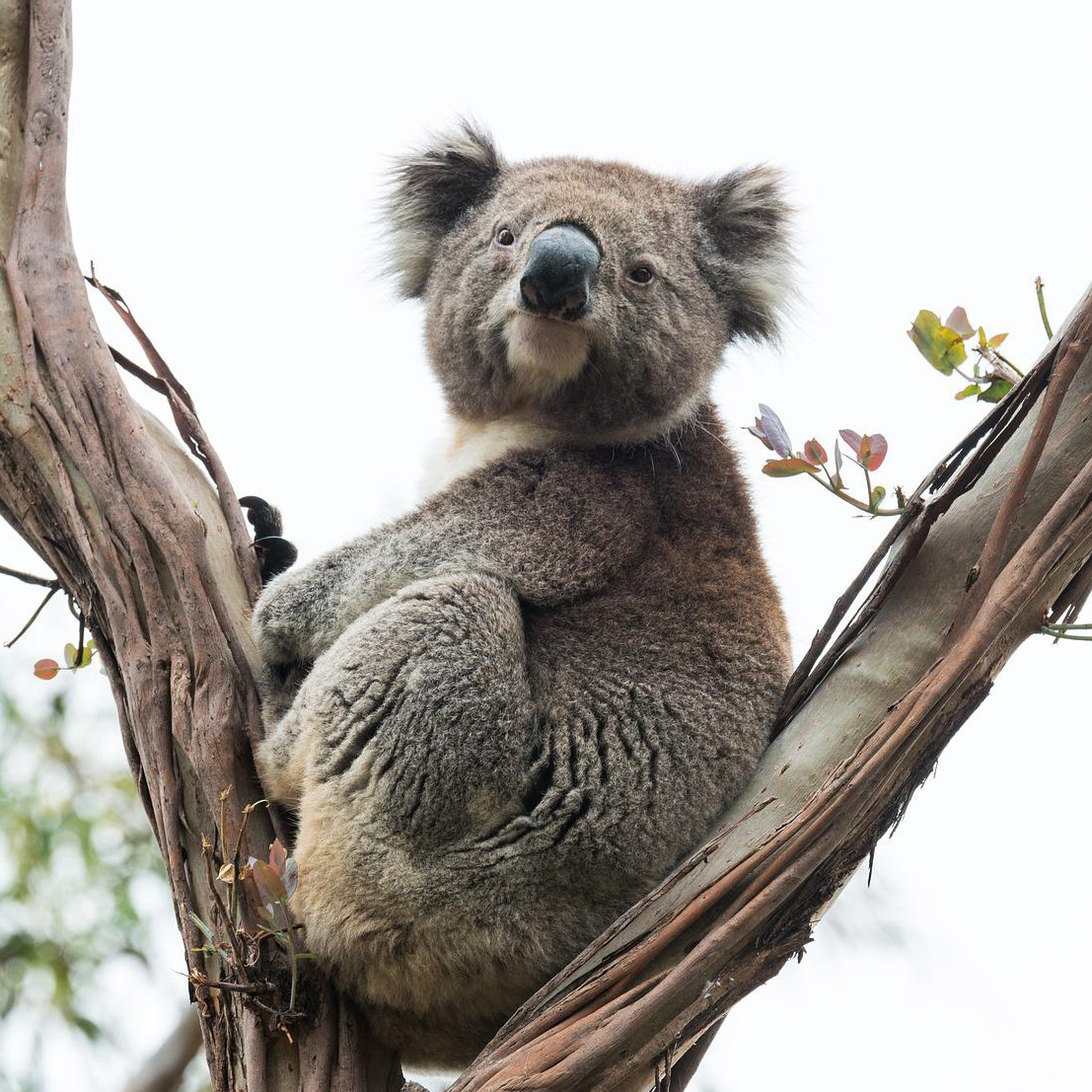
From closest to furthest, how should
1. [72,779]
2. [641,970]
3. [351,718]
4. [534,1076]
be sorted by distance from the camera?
[534,1076], [641,970], [351,718], [72,779]

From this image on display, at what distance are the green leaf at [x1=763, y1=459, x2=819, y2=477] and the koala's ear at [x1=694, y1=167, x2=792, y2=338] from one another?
1.60 m

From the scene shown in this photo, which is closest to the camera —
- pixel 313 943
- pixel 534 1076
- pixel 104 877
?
pixel 534 1076

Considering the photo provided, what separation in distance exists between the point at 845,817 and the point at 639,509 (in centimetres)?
134

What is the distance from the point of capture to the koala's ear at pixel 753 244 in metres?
3.70

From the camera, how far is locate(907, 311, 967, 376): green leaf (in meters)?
2.17

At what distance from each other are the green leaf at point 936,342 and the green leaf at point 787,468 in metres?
0.30

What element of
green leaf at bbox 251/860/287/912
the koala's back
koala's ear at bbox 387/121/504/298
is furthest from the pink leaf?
koala's ear at bbox 387/121/504/298

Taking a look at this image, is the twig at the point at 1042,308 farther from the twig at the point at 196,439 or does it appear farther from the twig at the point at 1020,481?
the twig at the point at 196,439

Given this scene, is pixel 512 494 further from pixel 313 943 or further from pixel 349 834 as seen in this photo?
pixel 313 943

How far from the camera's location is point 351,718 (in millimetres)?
2574

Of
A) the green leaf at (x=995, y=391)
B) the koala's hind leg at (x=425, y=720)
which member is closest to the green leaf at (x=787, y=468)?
the green leaf at (x=995, y=391)

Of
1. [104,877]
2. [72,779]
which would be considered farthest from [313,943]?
→ [72,779]

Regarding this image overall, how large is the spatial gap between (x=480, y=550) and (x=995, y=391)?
1.22m

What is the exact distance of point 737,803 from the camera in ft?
7.63
